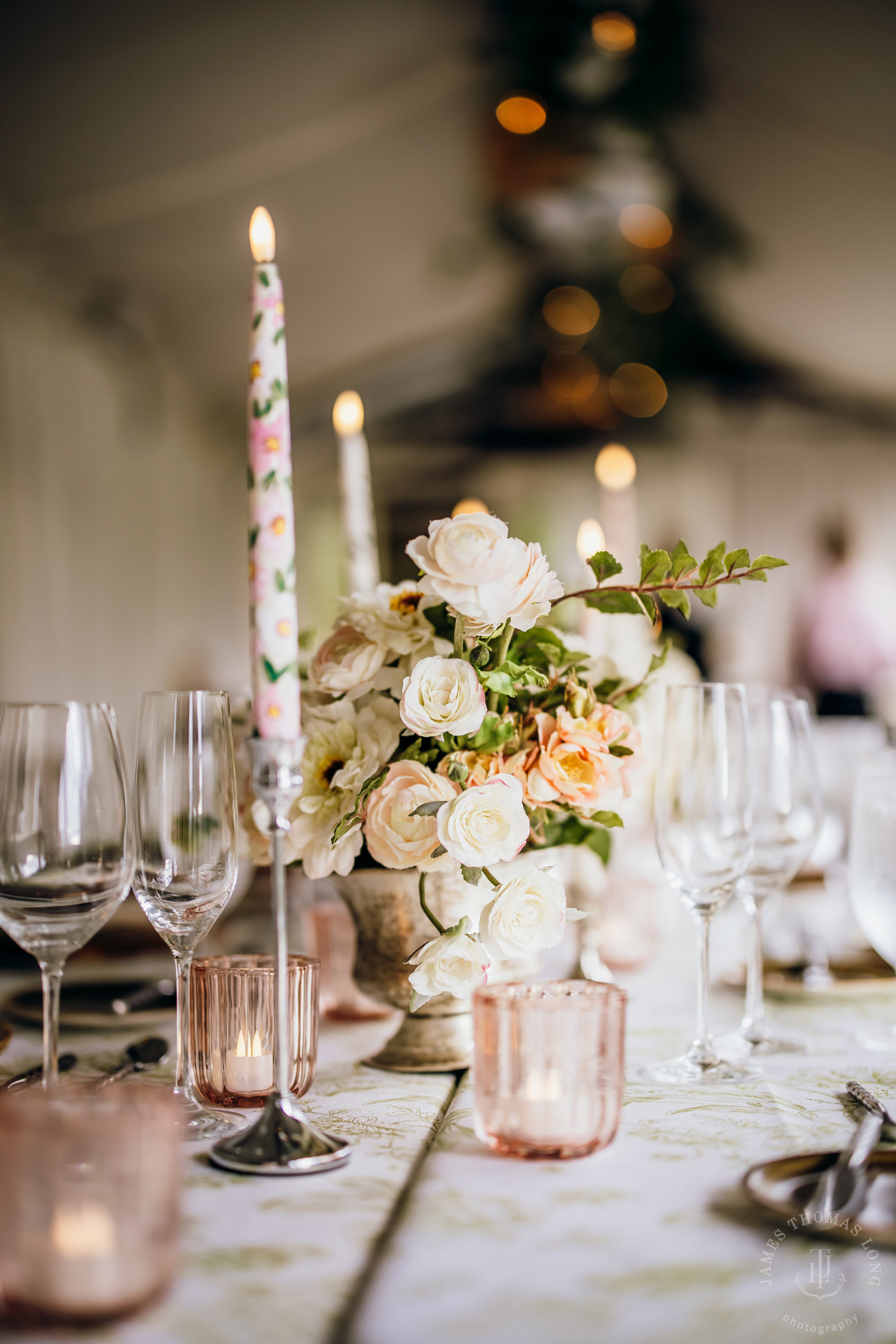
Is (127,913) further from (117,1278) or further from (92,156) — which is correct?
(92,156)

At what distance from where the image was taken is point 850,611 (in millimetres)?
6562

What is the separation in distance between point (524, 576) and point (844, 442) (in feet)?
24.0

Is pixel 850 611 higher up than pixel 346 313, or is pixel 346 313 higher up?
pixel 346 313

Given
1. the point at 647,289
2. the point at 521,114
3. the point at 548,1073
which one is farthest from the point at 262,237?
the point at 647,289

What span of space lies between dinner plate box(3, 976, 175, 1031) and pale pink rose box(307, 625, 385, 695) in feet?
1.17

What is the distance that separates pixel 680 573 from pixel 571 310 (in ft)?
19.6

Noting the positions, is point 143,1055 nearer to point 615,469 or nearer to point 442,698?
point 442,698

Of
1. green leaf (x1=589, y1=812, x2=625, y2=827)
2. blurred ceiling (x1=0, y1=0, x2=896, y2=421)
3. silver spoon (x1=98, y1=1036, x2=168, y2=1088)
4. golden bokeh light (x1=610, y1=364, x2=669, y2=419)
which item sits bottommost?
silver spoon (x1=98, y1=1036, x2=168, y2=1088)

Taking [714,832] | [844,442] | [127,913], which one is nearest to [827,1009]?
[714,832]

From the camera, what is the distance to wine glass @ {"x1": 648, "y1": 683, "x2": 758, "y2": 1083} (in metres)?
0.88

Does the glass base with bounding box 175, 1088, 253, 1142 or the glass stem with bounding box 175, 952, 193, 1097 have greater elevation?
the glass stem with bounding box 175, 952, 193, 1097

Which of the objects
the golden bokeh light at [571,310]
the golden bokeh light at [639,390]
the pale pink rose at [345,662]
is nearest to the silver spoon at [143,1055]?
the pale pink rose at [345,662]

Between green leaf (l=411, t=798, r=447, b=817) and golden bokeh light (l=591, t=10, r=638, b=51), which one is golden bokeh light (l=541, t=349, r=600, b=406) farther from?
green leaf (l=411, t=798, r=447, b=817)

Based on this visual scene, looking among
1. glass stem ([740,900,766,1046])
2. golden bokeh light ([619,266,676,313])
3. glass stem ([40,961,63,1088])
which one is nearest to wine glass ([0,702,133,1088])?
glass stem ([40,961,63,1088])
